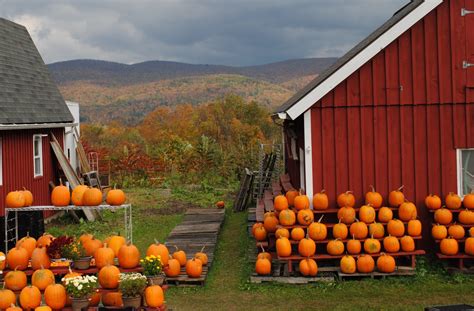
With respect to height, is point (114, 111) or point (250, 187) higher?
point (114, 111)

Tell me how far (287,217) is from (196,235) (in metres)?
4.60

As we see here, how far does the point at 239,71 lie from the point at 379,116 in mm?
116673

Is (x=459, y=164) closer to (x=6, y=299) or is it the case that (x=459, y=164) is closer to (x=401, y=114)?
(x=401, y=114)

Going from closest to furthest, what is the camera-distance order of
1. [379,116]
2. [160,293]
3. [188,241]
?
[160,293], [379,116], [188,241]

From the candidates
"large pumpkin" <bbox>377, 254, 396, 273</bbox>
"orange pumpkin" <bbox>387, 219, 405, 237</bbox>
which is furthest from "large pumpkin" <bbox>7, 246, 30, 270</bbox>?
"orange pumpkin" <bbox>387, 219, 405, 237</bbox>

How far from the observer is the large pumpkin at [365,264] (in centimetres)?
1092

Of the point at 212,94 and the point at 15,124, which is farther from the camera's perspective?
the point at 212,94

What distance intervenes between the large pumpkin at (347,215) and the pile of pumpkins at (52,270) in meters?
2.81

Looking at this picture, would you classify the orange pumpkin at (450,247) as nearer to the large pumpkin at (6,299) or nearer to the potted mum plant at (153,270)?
the potted mum plant at (153,270)

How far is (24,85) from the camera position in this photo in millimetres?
18594

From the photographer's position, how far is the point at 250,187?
65.4ft

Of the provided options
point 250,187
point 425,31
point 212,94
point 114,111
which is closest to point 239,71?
point 212,94

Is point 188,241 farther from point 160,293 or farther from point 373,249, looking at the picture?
point 160,293

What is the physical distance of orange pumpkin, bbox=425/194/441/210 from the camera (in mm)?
11516
